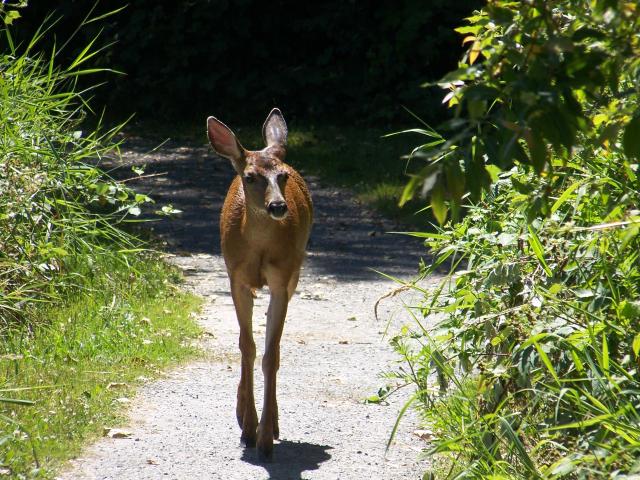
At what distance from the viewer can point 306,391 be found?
22.0ft

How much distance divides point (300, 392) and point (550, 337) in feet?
8.14

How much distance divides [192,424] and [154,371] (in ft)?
3.02

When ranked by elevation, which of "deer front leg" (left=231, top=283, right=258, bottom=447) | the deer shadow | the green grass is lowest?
the deer shadow

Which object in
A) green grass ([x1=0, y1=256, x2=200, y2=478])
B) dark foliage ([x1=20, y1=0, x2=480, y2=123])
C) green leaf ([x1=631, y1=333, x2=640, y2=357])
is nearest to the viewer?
green leaf ([x1=631, y1=333, x2=640, y2=357])

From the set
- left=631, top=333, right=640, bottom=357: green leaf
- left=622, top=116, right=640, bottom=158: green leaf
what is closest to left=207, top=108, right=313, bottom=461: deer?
left=631, top=333, right=640, bottom=357: green leaf

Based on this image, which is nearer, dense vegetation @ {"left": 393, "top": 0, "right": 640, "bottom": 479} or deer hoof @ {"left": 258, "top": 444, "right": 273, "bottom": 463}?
dense vegetation @ {"left": 393, "top": 0, "right": 640, "bottom": 479}

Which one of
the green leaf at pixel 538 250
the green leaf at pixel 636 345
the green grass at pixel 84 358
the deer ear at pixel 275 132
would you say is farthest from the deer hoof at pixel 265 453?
the green leaf at pixel 636 345

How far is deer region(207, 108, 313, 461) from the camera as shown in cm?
580

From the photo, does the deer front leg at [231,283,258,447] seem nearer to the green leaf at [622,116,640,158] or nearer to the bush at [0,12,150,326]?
the bush at [0,12,150,326]

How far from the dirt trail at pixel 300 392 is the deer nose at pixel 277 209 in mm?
1189

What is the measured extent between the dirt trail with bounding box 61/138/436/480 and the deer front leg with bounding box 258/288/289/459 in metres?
0.10

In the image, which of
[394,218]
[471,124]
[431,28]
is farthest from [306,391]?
[431,28]

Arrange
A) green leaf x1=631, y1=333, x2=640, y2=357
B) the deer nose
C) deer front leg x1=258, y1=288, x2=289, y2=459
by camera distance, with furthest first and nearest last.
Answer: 1. the deer nose
2. deer front leg x1=258, y1=288, x2=289, y2=459
3. green leaf x1=631, y1=333, x2=640, y2=357

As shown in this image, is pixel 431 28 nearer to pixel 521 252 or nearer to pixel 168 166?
pixel 168 166
